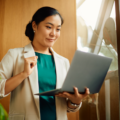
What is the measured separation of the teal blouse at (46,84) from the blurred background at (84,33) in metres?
0.67

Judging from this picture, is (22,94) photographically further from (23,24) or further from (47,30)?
(23,24)

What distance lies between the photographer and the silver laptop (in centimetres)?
78

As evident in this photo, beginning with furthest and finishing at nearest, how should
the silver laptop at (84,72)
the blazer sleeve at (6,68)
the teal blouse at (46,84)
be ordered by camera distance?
the teal blouse at (46,84) < the blazer sleeve at (6,68) < the silver laptop at (84,72)

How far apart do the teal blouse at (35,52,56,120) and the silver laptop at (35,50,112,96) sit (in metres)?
0.17

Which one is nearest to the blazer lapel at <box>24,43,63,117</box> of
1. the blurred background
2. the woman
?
the woman

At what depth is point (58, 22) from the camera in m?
1.13

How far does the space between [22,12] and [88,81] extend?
1249 millimetres

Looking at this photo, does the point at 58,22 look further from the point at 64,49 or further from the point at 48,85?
the point at 64,49

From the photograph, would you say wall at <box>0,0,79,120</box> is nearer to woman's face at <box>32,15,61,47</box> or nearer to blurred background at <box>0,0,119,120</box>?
blurred background at <box>0,0,119,120</box>

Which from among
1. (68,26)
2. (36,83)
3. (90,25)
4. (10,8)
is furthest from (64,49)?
(36,83)

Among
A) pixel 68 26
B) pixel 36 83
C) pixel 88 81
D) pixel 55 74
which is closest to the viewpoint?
pixel 88 81

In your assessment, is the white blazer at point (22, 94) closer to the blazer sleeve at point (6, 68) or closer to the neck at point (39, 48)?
the blazer sleeve at point (6, 68)

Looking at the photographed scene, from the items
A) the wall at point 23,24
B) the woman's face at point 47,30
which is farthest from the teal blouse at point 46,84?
the wall at point 23,24

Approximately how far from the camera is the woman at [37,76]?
91 cm
